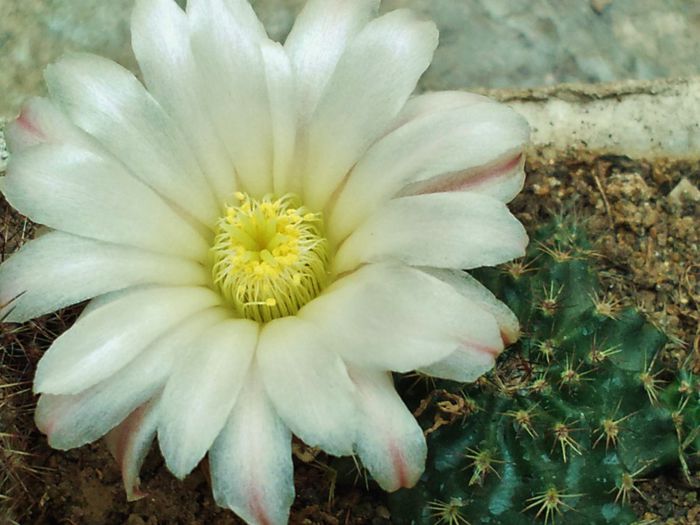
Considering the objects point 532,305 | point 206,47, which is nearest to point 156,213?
point 206,47

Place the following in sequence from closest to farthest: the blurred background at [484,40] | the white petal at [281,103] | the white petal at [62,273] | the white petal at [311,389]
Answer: the white petal at [311,389], the white petal at [62,273], the white petal at [281,103], the blurred background at [484,40]

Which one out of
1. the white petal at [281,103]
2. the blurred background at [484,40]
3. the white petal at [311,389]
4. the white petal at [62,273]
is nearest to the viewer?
the white petal at [311,389]

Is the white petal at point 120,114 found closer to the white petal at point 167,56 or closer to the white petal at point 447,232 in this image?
the white petal at point 167,56

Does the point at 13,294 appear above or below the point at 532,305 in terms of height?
above

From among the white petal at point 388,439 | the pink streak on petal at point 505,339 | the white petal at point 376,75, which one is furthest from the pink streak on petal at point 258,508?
the white petal at point 376,75

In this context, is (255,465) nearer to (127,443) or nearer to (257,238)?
(127,443)

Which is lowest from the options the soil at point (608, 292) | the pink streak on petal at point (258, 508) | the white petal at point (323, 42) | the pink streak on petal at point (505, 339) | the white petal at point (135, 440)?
the soil at point (608, 292)

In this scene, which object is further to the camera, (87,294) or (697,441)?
(697,441)

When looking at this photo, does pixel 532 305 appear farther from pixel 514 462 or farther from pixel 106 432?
pixel 106 432

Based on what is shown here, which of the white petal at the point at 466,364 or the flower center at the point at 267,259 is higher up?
the flower center at the point at 267,259
